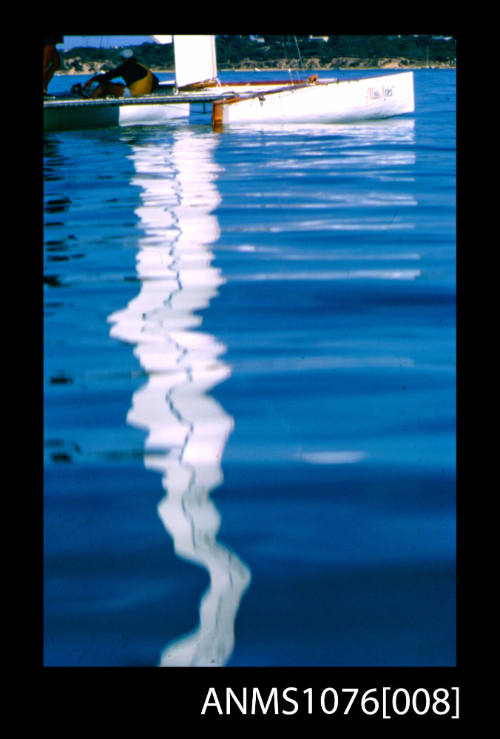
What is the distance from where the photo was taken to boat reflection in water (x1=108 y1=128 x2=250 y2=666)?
2.24 meters

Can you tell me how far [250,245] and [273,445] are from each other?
14.2ft

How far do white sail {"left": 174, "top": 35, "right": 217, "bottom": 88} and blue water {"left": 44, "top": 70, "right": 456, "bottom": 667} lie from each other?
18.7 metres

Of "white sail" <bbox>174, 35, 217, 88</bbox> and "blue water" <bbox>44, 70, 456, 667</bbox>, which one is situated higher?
"white sail" <bbox>174, 35, 217, 88</bbox>

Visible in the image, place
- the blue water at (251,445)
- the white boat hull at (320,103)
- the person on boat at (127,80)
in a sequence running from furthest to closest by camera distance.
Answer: the person on boat at (127,80), the white boat hull at (320,103), the blue water at (251,445)

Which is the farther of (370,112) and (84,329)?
(370,112)

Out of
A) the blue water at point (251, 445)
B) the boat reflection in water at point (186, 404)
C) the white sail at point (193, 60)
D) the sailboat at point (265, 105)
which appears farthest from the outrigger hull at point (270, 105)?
the blue water at point (251, 445)

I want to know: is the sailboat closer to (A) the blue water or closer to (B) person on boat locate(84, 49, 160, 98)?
(B) person on boat locate(84, 49, 160, 98)

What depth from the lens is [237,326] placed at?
16.7 ft

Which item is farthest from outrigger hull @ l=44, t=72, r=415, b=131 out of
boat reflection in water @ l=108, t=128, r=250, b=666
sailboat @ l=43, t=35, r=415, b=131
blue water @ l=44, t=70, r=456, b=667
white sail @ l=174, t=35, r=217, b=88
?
blue water @ l=44, t=70, r=456, b=667

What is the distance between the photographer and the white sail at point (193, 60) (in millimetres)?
25781

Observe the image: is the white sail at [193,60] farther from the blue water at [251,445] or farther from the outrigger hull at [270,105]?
the blue water at [251,445]

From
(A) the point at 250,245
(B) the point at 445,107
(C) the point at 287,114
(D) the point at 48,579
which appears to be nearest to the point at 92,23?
(D) the point at 48,579

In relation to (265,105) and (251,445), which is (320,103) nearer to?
(265,105)
